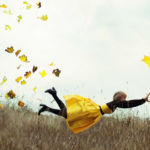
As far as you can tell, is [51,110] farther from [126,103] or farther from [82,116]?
[126,103]

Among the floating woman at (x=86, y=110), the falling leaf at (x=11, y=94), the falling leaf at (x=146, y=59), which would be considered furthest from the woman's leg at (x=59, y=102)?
the falling leaf at (x=146, y=59)

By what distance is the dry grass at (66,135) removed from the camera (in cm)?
419

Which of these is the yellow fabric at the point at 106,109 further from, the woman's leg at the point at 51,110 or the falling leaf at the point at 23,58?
the falling leaf at the point at 23,58

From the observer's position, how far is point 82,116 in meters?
4.87

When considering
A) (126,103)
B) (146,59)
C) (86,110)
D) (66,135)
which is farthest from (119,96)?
(66,135)

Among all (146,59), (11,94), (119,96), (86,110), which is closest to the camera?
(146,59)

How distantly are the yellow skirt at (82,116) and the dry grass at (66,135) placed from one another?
0.18 m

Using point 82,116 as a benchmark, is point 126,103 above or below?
above

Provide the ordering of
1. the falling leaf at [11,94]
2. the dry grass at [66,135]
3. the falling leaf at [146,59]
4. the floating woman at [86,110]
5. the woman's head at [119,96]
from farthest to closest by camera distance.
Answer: the falling leaf at [11,94] < the woman's head at [119,96] < the floating woman at [86,110] < the falling leaf at [146,59] < the dry grass at [66,135]

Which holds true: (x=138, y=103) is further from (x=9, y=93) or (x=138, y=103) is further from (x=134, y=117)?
(x=9, y=93)

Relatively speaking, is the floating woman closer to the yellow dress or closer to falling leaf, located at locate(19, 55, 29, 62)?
the yellow dress

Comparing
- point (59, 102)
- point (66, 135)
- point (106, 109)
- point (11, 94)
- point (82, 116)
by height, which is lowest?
point (66, 135)

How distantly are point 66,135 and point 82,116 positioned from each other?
0.45m

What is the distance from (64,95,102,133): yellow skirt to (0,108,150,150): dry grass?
18 cm
